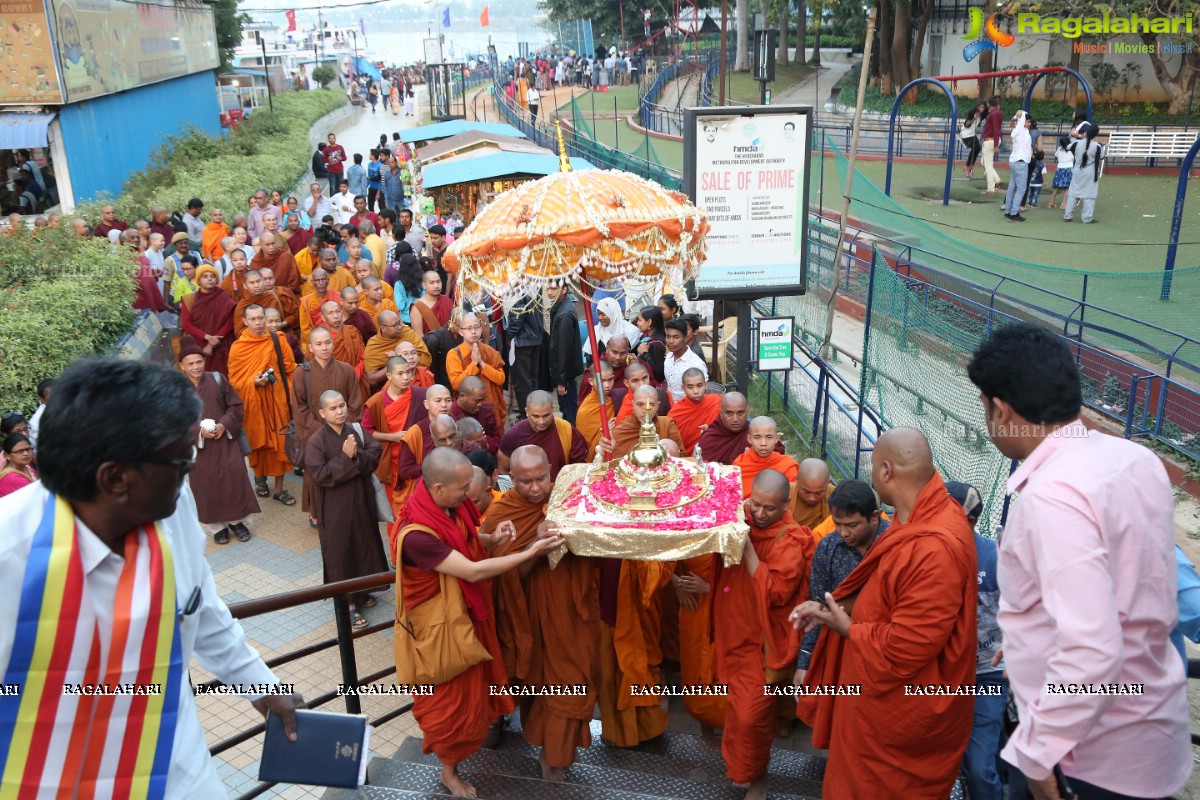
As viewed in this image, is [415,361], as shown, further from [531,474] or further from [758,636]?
[758,636]

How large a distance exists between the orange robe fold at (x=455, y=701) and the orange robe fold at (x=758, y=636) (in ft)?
3.65

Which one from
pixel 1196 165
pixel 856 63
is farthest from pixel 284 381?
pixel 856 63

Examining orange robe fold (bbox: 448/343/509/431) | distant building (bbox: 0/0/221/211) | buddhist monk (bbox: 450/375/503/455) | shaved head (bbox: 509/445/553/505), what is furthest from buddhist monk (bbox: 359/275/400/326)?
distant building (bbox: 0/0/221/211)

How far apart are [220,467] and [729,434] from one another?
4123 mm

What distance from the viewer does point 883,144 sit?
25.4 meters

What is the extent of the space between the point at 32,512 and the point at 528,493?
275 centimetres

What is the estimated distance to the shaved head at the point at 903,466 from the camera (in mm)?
3441

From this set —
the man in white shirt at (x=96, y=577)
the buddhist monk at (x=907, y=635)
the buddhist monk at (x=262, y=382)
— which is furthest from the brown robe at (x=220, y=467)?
the man in white shirt at (x=96, y=577)

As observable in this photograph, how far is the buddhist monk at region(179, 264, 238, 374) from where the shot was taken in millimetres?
9352

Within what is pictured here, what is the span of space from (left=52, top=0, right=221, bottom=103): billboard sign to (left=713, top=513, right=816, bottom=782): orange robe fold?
1873 centimetres

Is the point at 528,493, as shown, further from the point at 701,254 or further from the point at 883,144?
the point at 883,144

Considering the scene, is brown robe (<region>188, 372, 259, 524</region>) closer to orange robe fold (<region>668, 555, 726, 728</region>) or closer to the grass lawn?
orange robe fold (<region>668, 555, 726, 728</region>)

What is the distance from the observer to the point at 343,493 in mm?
6613

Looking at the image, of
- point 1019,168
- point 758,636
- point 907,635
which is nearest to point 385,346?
point 758,636
